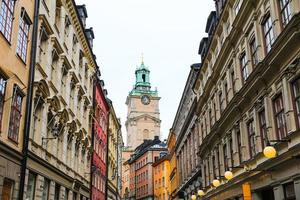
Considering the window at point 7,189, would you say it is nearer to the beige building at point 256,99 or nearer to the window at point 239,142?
the beige building at point 256,99

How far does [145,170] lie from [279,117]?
89.6 metres

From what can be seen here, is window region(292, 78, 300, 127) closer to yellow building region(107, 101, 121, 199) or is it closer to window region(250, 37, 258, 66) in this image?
window region(250, 37, 258, 66)

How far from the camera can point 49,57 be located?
75.4ft

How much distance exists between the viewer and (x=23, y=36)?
18.2 meters

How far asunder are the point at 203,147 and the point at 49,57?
1707 cm

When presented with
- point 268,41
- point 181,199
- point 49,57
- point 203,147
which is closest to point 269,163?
point 268,41

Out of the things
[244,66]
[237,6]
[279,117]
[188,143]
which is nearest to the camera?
[279,117]

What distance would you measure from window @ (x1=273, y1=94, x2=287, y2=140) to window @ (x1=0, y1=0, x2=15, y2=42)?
36.7ft

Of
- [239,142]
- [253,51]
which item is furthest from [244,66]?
[239,142]

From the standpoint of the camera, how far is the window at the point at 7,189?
1611cm

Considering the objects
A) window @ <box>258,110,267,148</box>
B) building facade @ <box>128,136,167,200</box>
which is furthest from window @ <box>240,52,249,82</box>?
building facade @ <box>128,136,167,200</box>

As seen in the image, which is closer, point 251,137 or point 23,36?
point 23,36

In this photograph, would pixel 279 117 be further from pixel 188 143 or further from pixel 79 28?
pixel 188 143

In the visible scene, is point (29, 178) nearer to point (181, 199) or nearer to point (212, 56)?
point (212, 56)
